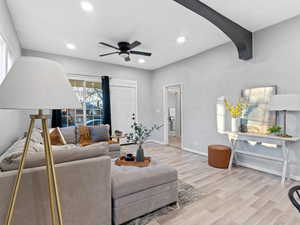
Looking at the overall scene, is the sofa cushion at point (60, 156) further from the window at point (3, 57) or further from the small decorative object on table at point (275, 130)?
the small decorative object on table at point (275, 130)

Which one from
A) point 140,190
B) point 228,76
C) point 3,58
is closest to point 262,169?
point 228,76

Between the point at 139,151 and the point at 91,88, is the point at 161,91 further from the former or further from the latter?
the point at 139,151

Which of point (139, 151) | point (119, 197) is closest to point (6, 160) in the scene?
point (119, 197)

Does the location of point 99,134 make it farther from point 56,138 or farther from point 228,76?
point 228,76

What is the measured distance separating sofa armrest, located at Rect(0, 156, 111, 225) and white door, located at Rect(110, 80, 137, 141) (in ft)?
13.0

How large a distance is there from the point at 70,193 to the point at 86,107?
3937mm

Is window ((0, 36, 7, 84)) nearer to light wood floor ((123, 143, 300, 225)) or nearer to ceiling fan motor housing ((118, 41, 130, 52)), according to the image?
ceiling fan motor housing ((118, 41, 130, 52))

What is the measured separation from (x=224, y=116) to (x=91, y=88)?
4.09 metres

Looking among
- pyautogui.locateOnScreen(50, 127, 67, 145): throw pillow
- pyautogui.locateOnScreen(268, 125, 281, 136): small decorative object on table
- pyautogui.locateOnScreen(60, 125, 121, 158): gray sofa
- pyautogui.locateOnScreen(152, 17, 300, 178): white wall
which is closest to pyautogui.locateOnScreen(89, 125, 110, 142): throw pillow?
pyautogui.locateOnScreen(60, 125, 121, 158): gray sofa

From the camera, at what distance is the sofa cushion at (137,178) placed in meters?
1.67

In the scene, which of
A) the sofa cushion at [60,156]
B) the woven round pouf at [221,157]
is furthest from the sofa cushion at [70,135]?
the woven round pouf at [221,157]

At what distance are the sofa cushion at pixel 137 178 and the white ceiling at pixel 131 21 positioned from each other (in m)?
2.41

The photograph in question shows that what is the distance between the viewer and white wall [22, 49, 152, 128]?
4.50 metres

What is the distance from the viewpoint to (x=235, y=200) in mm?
2160
